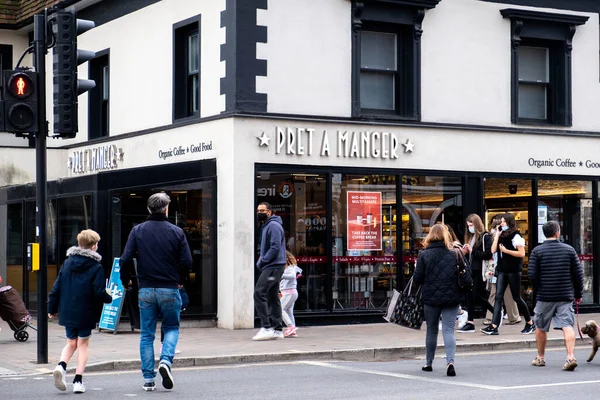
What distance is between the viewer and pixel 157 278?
11047mm

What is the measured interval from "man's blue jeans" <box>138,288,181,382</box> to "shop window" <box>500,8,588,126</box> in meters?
11.3

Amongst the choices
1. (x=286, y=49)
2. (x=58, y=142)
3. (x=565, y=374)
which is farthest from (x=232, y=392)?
(x=58, y=142)

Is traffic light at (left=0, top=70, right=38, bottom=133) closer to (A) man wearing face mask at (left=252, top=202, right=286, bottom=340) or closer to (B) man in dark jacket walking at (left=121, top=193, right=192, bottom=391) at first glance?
(B) man in dark jacket walking at (left=121, top=193, right=192, bottom=391)

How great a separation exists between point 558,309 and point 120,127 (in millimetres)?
11098

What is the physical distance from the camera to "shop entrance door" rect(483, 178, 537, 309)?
20797 mm

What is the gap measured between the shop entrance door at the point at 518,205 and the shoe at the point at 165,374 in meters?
10.9

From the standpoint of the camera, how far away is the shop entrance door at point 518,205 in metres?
20.8

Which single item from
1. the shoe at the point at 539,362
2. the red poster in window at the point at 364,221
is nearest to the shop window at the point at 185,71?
the red poster in window at the point at 364,221

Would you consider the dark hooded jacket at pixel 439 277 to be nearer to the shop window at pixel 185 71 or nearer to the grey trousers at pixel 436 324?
the grey trousers at pixel 436 324

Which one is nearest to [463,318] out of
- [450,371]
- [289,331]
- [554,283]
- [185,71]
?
[289,331]

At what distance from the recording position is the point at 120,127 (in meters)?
21.8

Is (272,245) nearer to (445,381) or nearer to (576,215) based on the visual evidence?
(445,381)

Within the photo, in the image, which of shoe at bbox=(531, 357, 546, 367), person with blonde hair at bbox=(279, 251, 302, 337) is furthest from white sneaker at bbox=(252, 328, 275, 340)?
shoe at bbox=(531, 357, 546, 367)

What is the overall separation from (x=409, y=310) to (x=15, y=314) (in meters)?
6.01
